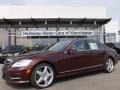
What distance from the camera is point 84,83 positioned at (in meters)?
8.48

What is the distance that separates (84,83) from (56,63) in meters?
1.13

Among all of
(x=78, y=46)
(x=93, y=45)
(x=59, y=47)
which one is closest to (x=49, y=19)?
(x=93, y=45)

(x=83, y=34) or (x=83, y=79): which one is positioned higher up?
(x=83, y=34)

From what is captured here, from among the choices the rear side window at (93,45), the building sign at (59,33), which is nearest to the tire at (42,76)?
the rear side window at (93,45)

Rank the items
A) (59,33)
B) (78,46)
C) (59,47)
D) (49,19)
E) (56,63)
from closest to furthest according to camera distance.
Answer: (56,63), (59,47), (78,46), (59,33), (49,19)

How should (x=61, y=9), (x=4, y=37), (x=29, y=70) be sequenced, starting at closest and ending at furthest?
(x=29, y=70) < (x=4, y=37) < (x=61, y=9)

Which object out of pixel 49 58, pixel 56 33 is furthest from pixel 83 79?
pixel 56 33

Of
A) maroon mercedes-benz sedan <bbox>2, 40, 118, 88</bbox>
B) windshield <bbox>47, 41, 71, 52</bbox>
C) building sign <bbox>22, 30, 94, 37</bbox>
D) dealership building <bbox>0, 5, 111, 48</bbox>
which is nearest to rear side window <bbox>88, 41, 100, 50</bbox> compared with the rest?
maroon mercedes-benz sedan <bbox>2, 40, 118, 88</bbox>

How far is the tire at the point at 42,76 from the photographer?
778 cm

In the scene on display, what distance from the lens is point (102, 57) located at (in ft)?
32.9

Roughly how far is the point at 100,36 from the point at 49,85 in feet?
47.3

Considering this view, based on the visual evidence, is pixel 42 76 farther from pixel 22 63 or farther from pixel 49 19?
pixel 49 19

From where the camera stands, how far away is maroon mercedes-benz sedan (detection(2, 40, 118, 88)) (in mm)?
7688

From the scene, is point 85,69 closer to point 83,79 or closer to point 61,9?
point 83,79
